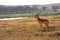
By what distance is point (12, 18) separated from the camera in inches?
59.4

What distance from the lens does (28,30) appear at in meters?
1.49

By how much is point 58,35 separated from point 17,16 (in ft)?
1.52

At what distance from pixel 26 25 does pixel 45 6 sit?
28 cm

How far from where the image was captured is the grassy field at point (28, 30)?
1.47 meters

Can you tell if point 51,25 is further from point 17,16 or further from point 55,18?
point 17,16

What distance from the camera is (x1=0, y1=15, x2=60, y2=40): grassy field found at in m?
1.47

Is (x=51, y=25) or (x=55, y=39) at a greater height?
(x=51, y=25)

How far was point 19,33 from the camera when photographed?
4.89ft

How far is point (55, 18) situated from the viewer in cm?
150
